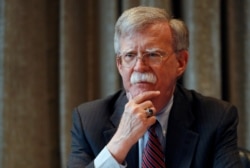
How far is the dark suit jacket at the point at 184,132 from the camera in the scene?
1.50 metres

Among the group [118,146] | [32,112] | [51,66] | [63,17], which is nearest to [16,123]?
[32,112]

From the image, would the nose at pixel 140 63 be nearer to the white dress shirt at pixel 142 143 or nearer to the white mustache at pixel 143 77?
the white mustache at pixel 143 77

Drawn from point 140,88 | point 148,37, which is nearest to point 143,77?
point 140,88

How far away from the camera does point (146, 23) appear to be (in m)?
1.44

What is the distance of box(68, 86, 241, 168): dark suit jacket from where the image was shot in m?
1.50

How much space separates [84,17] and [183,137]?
0.97 metres

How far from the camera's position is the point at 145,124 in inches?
56.1

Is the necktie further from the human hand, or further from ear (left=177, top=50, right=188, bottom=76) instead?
ear (left=177, top=50, right=188, bottom=76)

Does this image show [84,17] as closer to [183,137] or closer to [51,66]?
[51,66]

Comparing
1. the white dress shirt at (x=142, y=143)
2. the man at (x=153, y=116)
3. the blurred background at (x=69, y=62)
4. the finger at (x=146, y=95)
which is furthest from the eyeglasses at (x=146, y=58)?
the blurred background at (x=69, y=62)

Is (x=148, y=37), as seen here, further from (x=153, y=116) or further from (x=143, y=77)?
(x=153, y=116)

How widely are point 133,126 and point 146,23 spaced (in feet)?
1.22

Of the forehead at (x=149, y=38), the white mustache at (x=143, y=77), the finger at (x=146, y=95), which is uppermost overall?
the forehead at (x=149, y=38)

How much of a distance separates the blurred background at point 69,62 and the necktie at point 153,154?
0.65m
